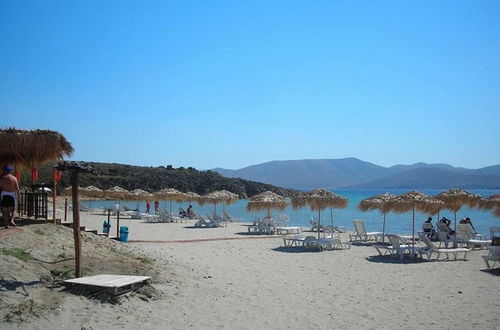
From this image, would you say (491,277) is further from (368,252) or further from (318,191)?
(318,191)

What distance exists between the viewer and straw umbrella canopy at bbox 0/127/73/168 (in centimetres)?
906

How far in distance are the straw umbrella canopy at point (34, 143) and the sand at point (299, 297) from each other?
3128mm

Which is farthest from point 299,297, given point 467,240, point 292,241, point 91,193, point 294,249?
point 91,193

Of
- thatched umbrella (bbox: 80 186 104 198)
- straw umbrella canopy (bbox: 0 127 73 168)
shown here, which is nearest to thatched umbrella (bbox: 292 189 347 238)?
straw umbrella canopy (bbox: 0 127 73 168)

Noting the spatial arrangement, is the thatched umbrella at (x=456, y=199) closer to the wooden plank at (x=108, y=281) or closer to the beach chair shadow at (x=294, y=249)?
the beach chair shadow at (x=294, y=249)

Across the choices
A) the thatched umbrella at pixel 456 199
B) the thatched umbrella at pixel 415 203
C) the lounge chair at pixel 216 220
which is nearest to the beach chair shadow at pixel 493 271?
the thatched umbrella at pixel 415 203

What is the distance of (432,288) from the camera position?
28.1ft

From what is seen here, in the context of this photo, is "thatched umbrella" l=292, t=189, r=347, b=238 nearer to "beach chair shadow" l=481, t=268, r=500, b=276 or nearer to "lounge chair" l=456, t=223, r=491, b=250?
"lounge chair" l=456, t=223, r=491, b=250

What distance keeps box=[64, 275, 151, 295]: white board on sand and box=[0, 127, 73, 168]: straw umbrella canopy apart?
11.7ft

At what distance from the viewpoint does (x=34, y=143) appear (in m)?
9.05

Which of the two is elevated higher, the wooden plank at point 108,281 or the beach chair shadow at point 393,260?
the wooden plank at point 108,281

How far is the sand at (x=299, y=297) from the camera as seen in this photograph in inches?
232

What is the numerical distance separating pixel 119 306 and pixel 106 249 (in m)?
3.55

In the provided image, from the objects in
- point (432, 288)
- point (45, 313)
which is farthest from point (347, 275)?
point (45, 313)
